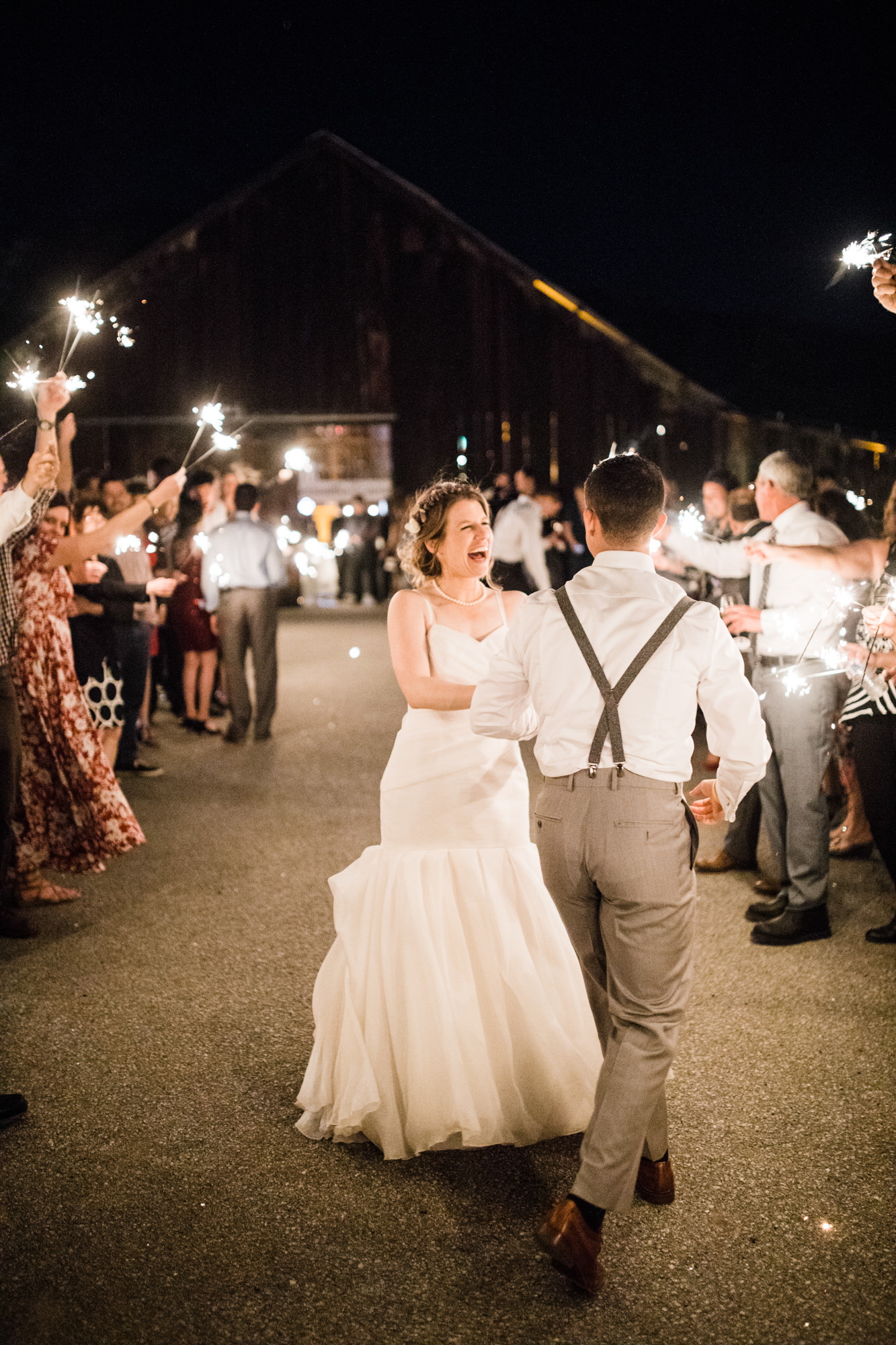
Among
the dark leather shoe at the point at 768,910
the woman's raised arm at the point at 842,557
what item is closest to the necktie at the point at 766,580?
the woman's raised arm at the point at 842,557

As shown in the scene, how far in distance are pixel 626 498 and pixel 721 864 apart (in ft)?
12.6

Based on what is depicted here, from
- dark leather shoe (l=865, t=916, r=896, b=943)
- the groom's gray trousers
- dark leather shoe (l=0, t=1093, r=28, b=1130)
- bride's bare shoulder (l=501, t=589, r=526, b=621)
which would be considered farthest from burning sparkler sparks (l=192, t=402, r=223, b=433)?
dark leather shoe (l=865, t=916, r=896, b=943)

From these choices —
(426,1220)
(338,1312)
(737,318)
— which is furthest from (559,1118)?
(737,318)

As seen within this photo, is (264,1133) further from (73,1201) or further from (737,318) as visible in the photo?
(737,318)

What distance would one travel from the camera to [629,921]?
2.70 m

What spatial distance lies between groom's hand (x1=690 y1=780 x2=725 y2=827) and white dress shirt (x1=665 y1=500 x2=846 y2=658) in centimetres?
220

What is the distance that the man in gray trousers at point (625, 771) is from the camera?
2.66 m

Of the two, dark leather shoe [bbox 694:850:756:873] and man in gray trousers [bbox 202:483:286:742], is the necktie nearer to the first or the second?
dark leather shoe [bbox 694:850:756:873]

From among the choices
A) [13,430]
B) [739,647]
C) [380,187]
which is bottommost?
[739,647]

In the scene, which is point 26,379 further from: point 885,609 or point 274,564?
point 274,564

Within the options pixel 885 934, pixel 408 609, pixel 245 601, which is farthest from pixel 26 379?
pixel 245 601

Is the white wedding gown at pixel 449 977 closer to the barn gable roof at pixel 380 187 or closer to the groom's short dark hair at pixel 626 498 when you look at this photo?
the groom's short dark hair at pixel 626 498

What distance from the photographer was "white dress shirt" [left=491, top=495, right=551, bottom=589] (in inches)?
443

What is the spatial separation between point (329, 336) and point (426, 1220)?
2022 centimetres
